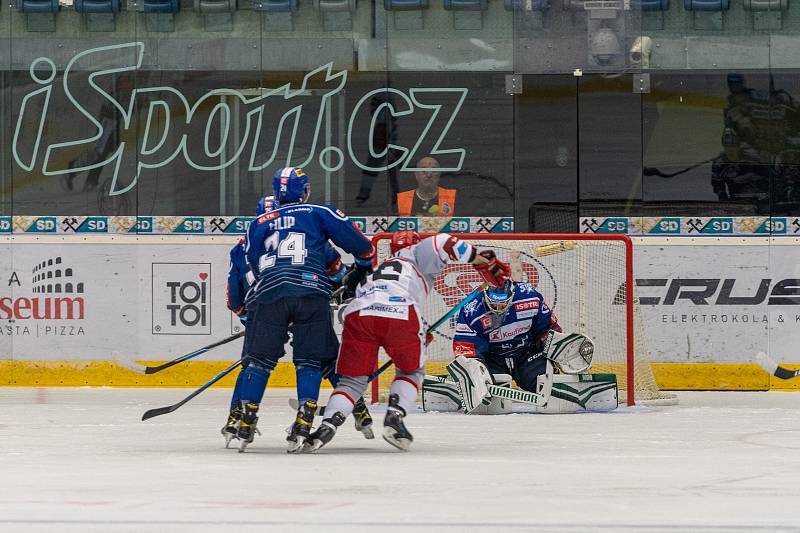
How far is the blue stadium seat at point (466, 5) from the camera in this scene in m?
12.4

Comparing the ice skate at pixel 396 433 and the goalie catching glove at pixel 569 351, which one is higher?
the goalie catching glove at pixel 569 351

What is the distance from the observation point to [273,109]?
41.3 ft

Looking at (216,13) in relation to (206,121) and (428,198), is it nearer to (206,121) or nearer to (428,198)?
(206,121)

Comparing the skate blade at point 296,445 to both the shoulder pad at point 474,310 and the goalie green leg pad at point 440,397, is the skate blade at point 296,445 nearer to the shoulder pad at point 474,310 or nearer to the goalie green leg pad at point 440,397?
the goalie green leg pad at point 440,397

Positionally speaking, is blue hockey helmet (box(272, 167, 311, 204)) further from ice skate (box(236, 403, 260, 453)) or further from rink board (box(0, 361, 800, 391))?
rink board (box(0, 361, 800, 391))

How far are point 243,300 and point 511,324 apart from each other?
232 centimetres

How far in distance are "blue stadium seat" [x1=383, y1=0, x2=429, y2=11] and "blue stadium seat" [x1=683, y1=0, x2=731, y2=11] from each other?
1.87 m

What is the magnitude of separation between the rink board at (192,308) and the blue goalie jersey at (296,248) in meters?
4.20

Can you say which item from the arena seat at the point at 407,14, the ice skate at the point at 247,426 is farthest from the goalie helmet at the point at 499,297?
the arena seat at the point at 407,14

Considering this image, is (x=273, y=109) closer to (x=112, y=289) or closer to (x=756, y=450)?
(x=112, y=289)

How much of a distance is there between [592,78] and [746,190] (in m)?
1.37

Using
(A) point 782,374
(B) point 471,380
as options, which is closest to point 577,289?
(B) point 471,380

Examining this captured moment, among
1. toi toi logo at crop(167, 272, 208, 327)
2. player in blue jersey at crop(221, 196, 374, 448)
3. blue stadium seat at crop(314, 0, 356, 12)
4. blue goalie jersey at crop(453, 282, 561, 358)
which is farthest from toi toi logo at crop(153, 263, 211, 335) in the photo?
player in blue jersey at crop(221, 196, 374, 448)

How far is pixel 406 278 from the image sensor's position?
834cm
